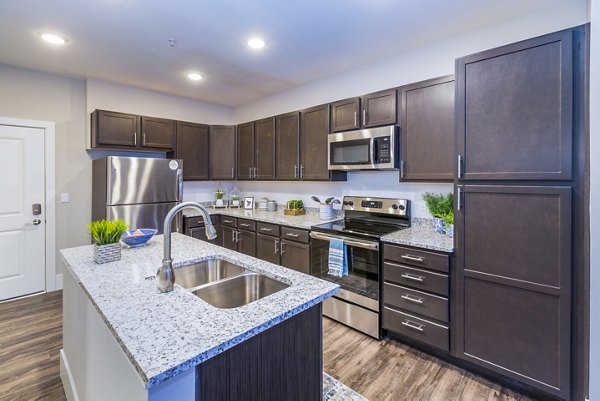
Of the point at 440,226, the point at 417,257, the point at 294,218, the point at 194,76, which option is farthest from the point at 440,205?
the point at 194,76

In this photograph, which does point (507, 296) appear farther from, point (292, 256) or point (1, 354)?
point (1, 354)

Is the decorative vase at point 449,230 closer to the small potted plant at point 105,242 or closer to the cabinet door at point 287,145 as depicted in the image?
the cabinet door at point 287,145

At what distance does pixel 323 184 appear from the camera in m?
3.78

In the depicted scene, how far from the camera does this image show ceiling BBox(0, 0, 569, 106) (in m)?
2.18

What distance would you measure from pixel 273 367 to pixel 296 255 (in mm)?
2109

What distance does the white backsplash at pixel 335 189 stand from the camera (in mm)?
2896

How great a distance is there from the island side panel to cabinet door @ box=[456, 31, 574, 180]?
1.57 m

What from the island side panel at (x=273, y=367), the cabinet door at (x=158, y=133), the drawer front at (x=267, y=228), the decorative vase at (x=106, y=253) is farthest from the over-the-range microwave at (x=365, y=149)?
the cabinet door at (x=158, y=133)

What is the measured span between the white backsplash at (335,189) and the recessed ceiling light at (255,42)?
1.65m

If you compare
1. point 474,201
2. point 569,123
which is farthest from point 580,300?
point 569,123

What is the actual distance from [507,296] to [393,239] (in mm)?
825

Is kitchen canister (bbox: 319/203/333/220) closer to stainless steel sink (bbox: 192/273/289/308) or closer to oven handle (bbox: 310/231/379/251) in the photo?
oven handle (bbox: 310/231/379/251)

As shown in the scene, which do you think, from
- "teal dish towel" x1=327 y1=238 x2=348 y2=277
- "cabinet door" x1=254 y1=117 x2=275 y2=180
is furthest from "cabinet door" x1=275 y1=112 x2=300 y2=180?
"teal dish towel" x1=327 y1=238 x2=348 y2=277

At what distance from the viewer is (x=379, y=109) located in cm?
281
